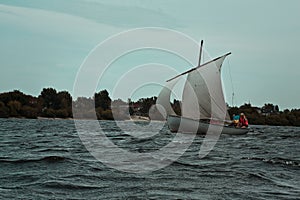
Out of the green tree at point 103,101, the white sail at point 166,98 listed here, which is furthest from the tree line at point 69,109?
the white sail at point 166,98

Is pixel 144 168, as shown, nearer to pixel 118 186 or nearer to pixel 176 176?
pixel 176 176

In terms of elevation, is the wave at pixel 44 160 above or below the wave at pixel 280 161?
below

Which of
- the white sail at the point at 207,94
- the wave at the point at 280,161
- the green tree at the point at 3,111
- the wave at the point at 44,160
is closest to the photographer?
the wave at the point at 44,160

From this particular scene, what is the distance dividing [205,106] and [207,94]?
147 centimetres

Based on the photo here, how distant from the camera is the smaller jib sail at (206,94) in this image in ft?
149

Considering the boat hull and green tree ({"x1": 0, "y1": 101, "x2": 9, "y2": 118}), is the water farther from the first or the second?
green tree ({"x1": 0, "y1": 101, "x2": 9, "y2": 118})

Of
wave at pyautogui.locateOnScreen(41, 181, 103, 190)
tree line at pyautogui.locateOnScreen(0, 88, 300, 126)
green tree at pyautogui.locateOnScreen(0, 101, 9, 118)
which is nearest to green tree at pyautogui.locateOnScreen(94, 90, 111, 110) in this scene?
tree line at pyautogui.locateOnScreen(0, 88, 300, 126)

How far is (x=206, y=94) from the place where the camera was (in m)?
45.8

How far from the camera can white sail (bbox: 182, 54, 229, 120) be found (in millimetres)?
45312

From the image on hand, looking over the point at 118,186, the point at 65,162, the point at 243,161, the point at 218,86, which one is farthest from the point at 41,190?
the point at 218,86

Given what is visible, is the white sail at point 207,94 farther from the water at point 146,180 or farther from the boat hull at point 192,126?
the water at point 146,180

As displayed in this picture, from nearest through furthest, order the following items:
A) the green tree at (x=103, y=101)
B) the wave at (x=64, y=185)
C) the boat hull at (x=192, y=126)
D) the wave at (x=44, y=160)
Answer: the wave at (x=64, y=185)
the wave at (x=44, y=160)
the boat hull at (x=192, y=126)
the green tree at (x=103, y=101)

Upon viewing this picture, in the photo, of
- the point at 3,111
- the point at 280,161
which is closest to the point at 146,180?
the point at 280,161

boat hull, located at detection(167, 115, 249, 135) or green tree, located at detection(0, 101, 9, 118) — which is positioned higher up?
green tree, located at detection(0, 101, 9, 118)
